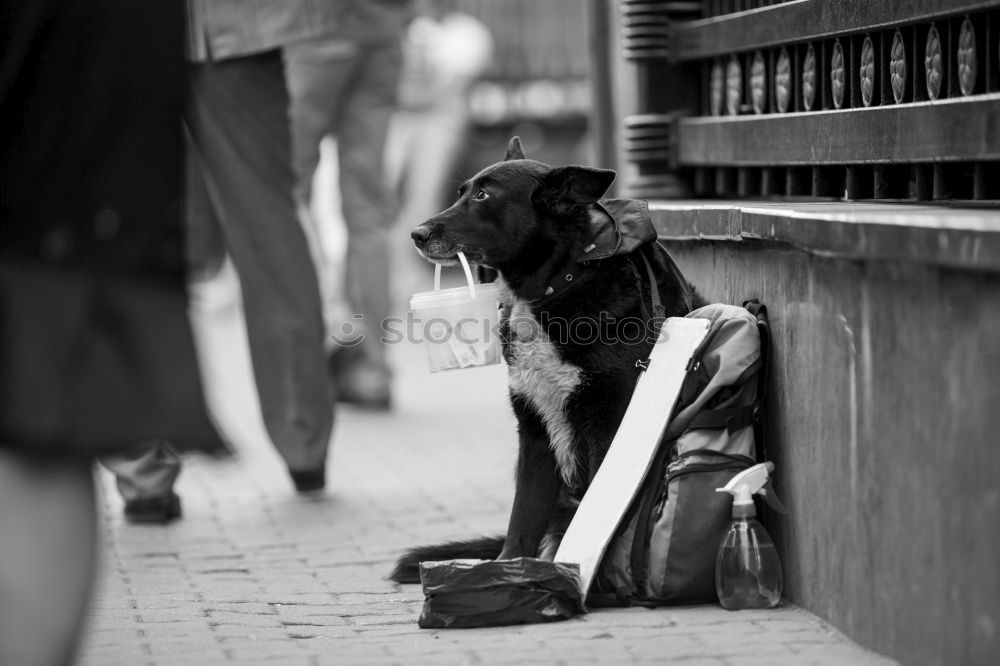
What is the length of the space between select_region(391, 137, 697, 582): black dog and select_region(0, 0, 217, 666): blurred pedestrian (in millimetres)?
1578

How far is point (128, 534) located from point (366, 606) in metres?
1.32

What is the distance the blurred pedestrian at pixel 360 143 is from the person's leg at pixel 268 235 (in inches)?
61.1

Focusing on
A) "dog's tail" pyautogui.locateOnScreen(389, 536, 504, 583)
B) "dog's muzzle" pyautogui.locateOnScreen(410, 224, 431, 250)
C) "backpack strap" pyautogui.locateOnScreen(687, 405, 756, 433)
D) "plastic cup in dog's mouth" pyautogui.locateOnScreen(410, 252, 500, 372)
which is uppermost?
"dog's muzzle" pyautogui.locateOnScreen(410, 224, 431, 250)

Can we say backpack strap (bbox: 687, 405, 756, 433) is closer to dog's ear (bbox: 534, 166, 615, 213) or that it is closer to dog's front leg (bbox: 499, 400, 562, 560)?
dog's front leg (bbox: 499, 400, 562, 560)

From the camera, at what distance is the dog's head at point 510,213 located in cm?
416

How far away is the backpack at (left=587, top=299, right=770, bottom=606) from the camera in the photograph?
12.7 feet

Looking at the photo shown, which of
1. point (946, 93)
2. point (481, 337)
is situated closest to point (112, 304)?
point (481, 337)

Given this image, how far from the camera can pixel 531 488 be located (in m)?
4.25

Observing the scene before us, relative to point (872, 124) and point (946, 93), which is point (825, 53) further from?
point (946, 93)

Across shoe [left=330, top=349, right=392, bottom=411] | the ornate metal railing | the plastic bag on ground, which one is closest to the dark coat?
the plastic bag on ground

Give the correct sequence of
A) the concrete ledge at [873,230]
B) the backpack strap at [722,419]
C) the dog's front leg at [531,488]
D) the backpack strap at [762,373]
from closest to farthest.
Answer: the concrete ledge at [873,230] → the backpack strap at [722,419] → the backpack strap at [762,373] → the dog's front leg at [531,488]

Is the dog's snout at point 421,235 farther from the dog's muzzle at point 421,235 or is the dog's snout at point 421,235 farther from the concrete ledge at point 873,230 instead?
the concrete ledge at point 873,230

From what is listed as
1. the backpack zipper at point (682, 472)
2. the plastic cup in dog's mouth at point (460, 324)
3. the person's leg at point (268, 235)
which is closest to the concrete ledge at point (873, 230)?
the backpack zipper at point (682, 472)

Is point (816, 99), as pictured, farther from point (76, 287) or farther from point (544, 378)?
point (76, 287)
